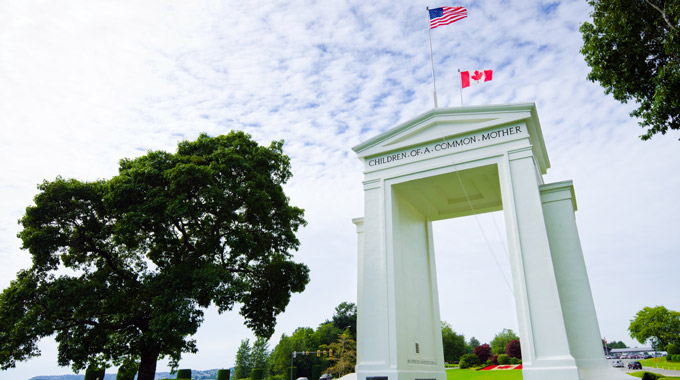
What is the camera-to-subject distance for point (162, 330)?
14.4 meters

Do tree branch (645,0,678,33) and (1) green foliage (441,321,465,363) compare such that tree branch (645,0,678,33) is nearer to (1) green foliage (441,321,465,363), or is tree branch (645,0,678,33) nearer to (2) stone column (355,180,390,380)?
(2) stone column (355,180,390,380)

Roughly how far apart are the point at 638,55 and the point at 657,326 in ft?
229

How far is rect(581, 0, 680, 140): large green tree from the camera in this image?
34.8 ft

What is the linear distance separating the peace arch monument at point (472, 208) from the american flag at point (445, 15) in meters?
4.27

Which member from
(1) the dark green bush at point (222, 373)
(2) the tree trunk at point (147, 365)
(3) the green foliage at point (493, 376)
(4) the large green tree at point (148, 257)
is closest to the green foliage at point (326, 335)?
(3) the green foliage at point (493, 376)

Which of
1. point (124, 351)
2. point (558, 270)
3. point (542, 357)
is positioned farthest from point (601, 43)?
point (124, 351)

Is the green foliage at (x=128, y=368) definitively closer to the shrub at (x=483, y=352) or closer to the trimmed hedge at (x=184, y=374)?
the trimmed hedge at (x=184, y=374)

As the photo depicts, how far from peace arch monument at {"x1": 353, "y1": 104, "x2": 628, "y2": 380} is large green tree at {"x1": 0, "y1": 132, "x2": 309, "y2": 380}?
5362mm

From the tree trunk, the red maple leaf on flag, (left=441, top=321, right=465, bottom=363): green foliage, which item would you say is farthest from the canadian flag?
(left=441, top=321, right=465, bottom=363): green foliage

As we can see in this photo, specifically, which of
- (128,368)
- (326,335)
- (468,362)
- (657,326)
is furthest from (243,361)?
(657,326)

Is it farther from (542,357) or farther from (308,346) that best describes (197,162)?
(308,346)

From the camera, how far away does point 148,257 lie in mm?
17484

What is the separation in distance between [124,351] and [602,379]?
1683 centimetres

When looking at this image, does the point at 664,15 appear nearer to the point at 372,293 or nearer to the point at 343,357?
the point at 372,293
